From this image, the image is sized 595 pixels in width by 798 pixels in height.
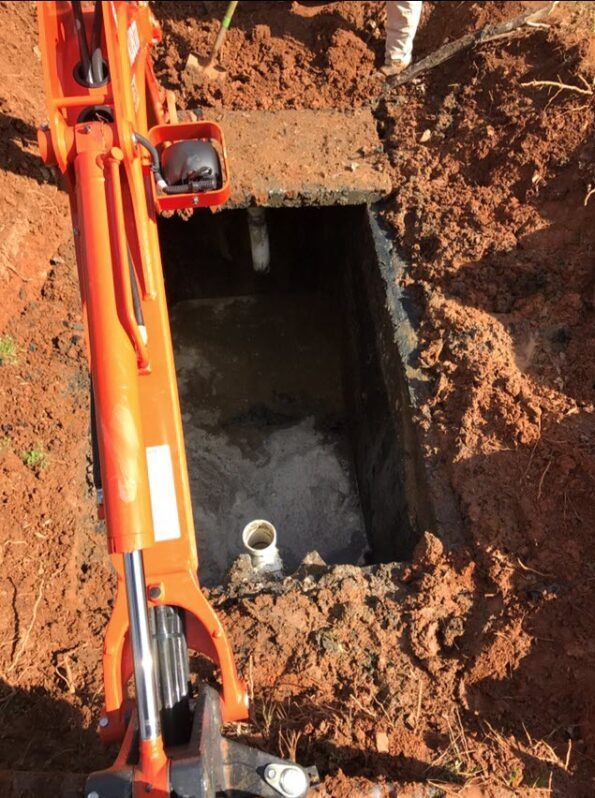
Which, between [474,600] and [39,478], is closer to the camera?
[474,600]

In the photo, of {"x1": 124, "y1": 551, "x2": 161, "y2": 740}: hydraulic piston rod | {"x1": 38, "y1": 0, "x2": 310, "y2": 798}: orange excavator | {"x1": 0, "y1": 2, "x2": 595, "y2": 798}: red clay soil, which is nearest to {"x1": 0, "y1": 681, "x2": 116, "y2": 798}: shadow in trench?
{"x1": 0, "y1": 2, "x2": 595, "y2": 798}: red clay soil

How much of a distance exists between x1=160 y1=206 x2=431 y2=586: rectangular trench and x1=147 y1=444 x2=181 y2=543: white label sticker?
192 centimetres

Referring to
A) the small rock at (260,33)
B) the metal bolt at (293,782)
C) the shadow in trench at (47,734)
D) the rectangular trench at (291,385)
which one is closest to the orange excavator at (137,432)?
the metal bolt at (293,782)

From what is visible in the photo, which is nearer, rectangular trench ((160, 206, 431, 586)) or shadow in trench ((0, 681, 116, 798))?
shadow in trench ((0, 681, 116, 798))

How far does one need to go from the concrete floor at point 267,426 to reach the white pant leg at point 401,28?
2.38 m

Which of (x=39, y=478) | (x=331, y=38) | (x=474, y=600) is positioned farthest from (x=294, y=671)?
(x=331, y=38)

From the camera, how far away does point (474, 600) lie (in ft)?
10.0

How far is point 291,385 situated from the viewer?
5.78m

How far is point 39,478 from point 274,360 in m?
2.89

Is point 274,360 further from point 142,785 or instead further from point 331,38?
point 142,785

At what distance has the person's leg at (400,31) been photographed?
14.6 ft

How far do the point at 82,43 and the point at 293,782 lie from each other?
122 inches

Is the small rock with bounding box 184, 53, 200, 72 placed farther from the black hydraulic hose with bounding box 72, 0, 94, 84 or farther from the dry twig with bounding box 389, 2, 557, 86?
the black hydraulic hose with bounding box 72, 0, 94, 84

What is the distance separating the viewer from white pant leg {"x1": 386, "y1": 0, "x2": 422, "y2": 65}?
4.45 metres
